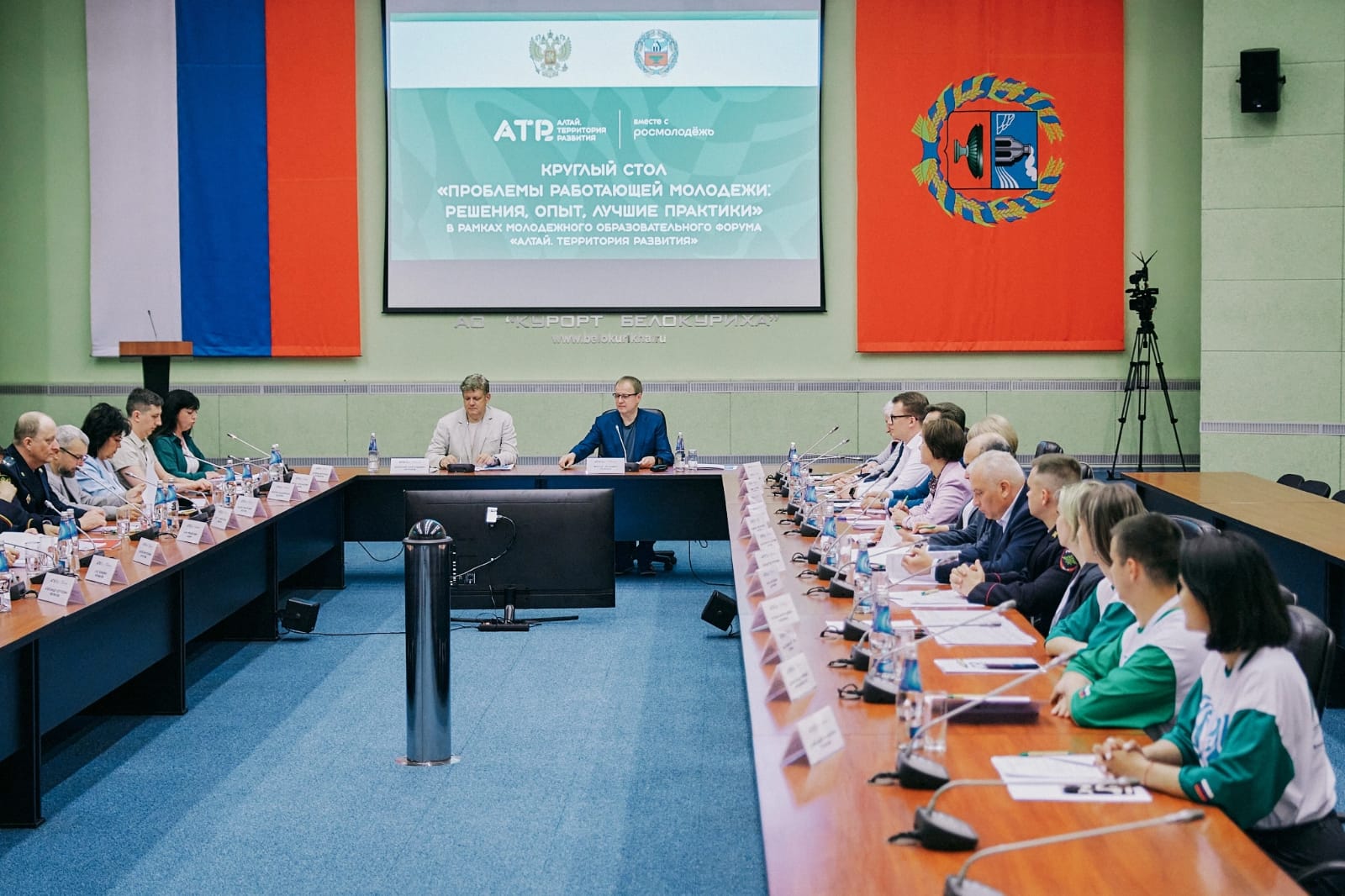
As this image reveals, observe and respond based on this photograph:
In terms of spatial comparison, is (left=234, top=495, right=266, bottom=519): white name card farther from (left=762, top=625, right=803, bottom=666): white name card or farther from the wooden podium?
(left=762, top=625, right=803, bottom=666): white name card

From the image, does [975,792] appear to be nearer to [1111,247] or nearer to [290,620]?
[290,620]

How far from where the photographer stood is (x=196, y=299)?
895 centimetres

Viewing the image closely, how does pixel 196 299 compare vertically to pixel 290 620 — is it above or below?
above

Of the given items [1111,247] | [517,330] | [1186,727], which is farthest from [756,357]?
[1186,727]

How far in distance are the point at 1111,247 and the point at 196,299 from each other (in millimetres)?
6291

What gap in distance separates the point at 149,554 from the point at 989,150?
630 cm

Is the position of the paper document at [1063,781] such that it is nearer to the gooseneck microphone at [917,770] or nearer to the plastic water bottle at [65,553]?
the gooseneck microphone at [917,770]

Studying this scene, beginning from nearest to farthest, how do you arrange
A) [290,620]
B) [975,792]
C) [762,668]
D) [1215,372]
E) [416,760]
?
[975,792]
[762,668]
[416,760]
[290,620]
[1215,372]

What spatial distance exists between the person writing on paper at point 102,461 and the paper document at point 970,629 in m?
4.12

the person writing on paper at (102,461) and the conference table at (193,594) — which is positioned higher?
the person writing on paper at (102,461)

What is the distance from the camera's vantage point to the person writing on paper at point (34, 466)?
565 cm

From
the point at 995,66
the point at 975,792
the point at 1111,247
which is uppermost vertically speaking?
the point at 995,66

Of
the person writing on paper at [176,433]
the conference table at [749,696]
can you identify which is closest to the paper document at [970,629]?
the conference table at [749,696]

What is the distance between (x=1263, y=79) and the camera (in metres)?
7.97
